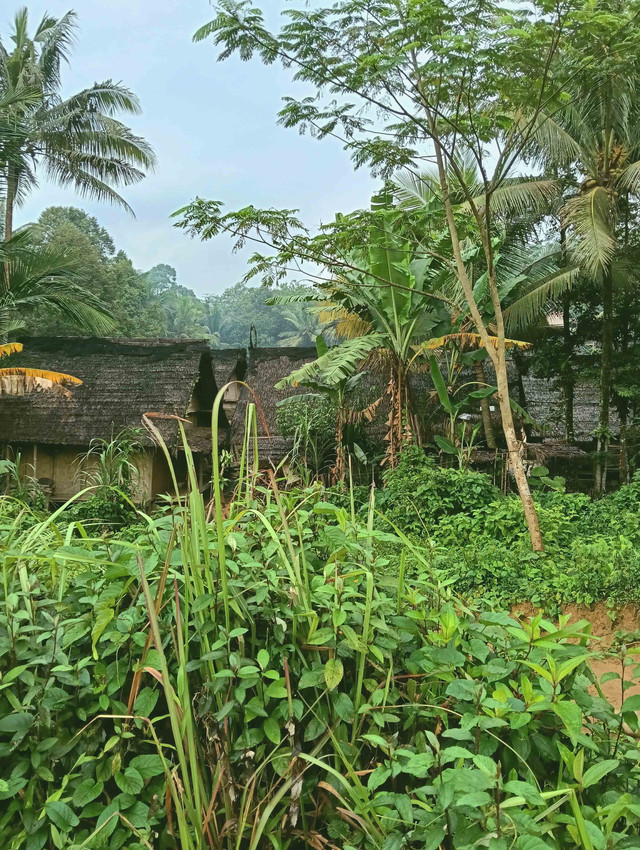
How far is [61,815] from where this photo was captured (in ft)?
3.90

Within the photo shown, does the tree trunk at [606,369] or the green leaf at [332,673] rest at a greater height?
the tree trunk at [606,369]

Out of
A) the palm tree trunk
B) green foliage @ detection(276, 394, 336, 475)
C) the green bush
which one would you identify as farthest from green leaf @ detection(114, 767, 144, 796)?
the palm tree trunk

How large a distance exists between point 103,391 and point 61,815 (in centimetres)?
1182

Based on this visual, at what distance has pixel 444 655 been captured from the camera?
1.31 metres

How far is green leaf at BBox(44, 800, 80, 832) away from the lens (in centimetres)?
118

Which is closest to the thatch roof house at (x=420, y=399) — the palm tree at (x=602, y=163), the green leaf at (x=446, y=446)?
the palm tree at (x=602, y=163)

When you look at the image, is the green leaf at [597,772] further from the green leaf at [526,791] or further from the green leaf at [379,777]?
the green leaf at [379,777]

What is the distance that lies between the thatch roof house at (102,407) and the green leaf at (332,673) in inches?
368

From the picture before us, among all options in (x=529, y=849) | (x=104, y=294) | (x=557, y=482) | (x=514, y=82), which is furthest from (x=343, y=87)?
(x=104, y=294)

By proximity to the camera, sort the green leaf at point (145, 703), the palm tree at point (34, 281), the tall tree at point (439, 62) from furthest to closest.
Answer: the palm tree at point (34, 281)
the tall tree at point (439, 62)
the green leaf at point (145, 703)

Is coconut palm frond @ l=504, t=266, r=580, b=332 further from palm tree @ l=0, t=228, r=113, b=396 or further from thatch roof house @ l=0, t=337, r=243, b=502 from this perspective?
palm tree @ l=0, t=228, r=113, b=396

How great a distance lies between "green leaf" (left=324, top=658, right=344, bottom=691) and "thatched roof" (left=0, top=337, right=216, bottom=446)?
31.8ft

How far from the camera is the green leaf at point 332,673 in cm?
125

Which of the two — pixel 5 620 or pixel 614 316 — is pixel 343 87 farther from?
pixel 614 316
